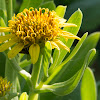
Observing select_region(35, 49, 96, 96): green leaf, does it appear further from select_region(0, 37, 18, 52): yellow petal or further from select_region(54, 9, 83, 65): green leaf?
select_region(0, 37, 18, 52): yellow petal

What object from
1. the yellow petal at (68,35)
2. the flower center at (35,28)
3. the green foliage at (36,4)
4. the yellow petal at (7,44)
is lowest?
the yellow petal at (7,44)

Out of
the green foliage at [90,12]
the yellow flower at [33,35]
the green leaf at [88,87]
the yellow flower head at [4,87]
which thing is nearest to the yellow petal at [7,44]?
the yellow flower at [33,35]

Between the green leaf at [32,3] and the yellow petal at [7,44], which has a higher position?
the green leaf at [32,3]

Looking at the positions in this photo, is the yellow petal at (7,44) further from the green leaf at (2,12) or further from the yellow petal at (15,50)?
the green leaf at (2,12)

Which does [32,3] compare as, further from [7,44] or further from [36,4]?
[7,44]

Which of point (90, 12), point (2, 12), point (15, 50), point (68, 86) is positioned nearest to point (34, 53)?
point (15, 50)

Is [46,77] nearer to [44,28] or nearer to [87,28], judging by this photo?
[44,28]

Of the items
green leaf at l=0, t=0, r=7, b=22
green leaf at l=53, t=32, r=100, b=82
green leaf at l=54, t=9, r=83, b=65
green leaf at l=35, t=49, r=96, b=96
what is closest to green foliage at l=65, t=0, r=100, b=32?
green leaf at l=53, t=32, r=100, b=82

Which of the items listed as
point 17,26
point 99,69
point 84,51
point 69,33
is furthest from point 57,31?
point 99,69
